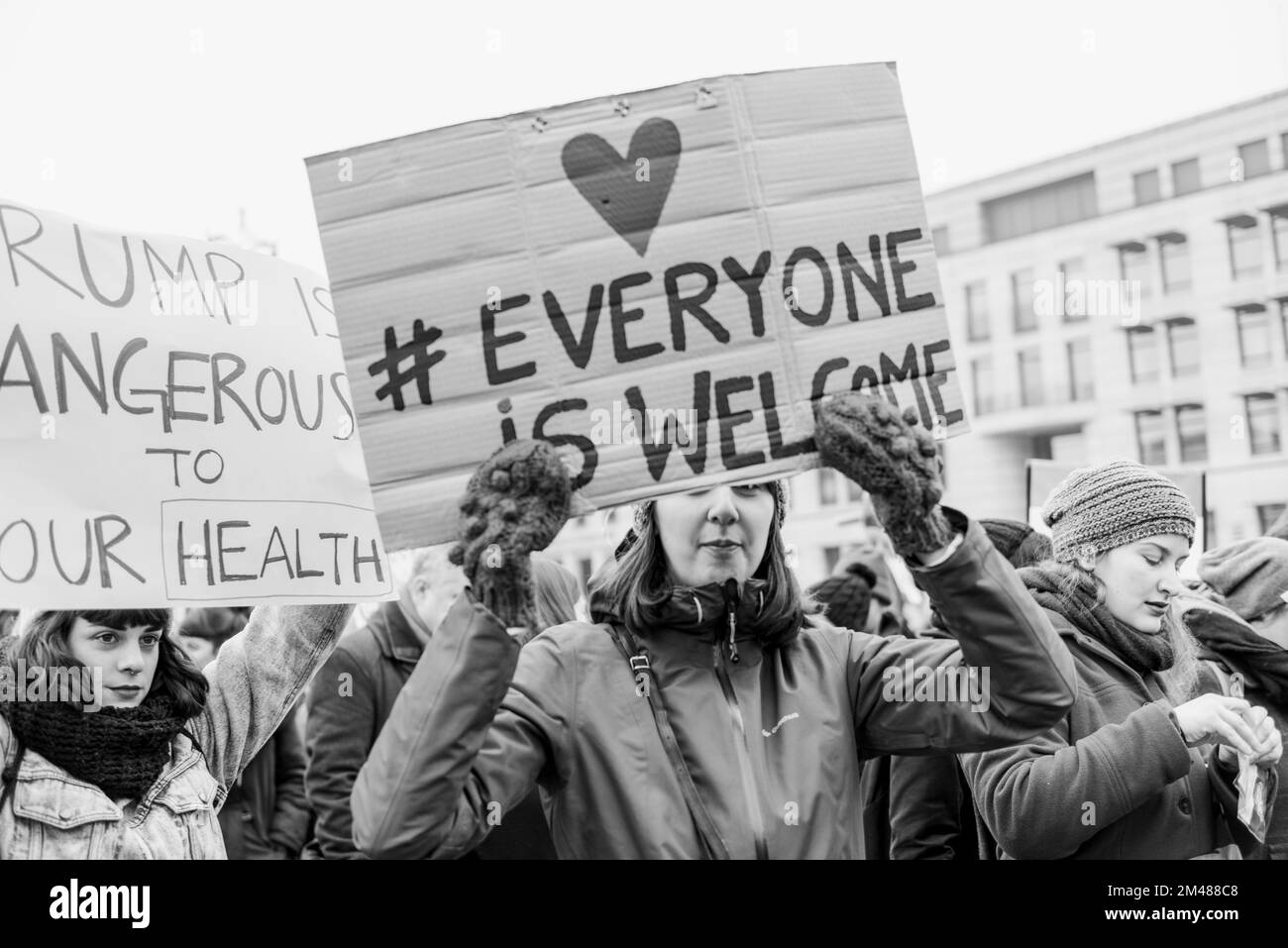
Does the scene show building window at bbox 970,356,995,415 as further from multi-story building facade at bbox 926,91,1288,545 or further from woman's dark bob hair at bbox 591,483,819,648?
woman's dark bob hair at bbox 591,483,819,648

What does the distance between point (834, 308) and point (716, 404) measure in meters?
0.26

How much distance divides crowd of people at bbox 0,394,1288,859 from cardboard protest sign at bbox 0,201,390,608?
0.41ft

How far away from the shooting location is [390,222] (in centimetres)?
228

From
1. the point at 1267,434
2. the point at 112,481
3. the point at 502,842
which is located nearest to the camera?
the point at 112,481

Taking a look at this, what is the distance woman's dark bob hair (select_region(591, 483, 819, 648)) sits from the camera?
2.25 meters

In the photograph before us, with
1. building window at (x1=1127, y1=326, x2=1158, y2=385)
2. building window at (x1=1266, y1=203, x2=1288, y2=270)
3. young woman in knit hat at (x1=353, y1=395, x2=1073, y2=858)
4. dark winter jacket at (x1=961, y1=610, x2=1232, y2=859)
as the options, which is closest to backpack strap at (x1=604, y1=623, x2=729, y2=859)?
young woman in knit hat at (x1=353, y1=395, x2=1073, y2=858)

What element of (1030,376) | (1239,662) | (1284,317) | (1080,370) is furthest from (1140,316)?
(1239,662)

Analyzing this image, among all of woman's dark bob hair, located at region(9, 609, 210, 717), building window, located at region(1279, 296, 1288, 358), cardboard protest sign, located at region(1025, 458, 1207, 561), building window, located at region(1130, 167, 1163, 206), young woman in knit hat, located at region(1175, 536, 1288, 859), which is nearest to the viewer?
woman's dark bob hair, located at region(9, 609, 210, 717)

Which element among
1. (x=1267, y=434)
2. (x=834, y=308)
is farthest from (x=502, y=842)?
(x=1267, y=434)

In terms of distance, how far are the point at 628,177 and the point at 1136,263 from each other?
30994mm

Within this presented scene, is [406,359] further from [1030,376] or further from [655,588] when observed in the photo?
[1030,376]

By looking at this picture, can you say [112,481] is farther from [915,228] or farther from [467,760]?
[915,228]

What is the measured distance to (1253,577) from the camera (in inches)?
137

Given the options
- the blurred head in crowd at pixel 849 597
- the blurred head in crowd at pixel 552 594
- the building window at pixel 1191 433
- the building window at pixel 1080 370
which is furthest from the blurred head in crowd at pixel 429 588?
the building window at pixel 1080 370
